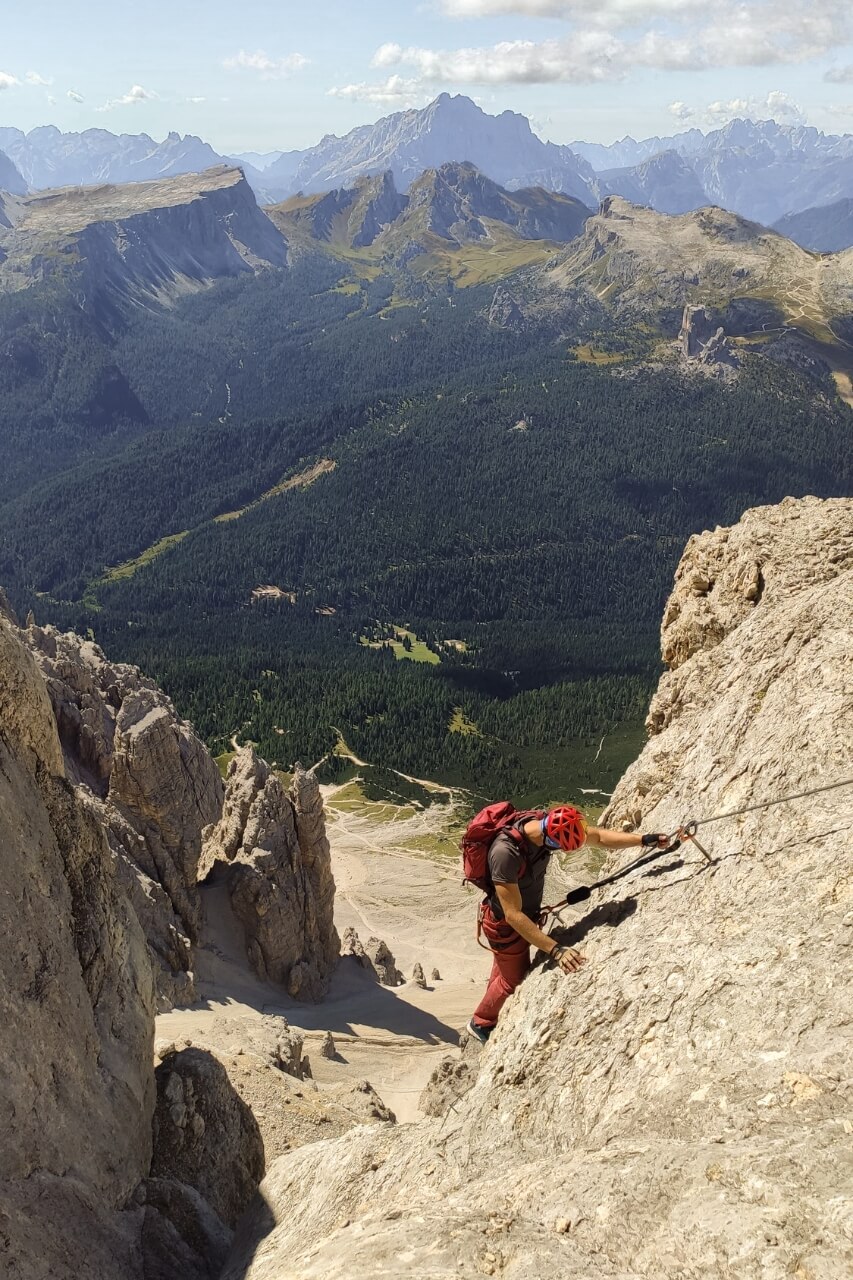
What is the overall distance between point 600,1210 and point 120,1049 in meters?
10.2

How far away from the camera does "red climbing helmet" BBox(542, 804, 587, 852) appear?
43.0 ft

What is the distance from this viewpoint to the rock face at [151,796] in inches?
1441

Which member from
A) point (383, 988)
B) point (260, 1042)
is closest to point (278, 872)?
point (383, 988)

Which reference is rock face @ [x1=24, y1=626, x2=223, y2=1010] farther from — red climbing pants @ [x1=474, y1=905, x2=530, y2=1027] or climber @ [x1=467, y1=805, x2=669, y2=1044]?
climber @ [x1=467, y1=805, x2=669, y2=1044]

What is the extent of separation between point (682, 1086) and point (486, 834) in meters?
4.57

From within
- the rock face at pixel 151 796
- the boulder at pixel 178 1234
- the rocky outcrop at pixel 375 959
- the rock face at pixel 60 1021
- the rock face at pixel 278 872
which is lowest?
the rocky outcrop at pixel 375 959

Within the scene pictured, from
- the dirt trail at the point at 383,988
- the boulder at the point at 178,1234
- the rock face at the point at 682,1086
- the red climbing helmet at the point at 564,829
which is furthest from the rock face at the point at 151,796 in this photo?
the red climbing helmet at the point at 564,829

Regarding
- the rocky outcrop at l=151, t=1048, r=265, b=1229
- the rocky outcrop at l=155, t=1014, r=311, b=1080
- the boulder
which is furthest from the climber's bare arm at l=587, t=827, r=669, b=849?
the rocky outcrop at l=155, t=1014, r=311, b=1080

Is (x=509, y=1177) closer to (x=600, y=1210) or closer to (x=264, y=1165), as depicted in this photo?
(x=600, y=1210)

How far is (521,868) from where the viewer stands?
541 inches

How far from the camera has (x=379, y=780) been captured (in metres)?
117

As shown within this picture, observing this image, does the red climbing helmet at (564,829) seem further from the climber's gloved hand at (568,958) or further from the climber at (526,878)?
the climber's gloved hand at (568,958)

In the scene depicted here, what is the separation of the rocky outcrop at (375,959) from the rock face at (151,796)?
12024 millimetres

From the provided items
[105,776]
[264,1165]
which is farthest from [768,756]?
[105,776]
